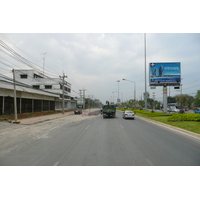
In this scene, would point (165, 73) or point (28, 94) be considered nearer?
point (28, 94)

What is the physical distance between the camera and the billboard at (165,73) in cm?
3303

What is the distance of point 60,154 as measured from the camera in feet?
20.8

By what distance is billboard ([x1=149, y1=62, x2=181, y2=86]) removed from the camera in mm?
33031

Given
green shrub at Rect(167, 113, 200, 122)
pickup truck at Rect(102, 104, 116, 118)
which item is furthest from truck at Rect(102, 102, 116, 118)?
green shrub at Rect(167, 113, 200, 122)

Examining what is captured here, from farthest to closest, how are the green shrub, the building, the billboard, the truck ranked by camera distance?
the billboard, the truck, the building, the green shrub

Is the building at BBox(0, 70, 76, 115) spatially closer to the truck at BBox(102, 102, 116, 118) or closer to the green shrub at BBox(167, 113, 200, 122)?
the truck at BBox(102, 102, 116, 118)

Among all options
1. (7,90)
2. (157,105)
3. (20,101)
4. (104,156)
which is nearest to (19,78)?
(20,101)

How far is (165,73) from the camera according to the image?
33.2m

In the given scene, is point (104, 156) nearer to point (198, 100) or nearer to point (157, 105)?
point (198, 100)

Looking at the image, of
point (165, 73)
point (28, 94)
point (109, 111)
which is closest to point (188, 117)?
point (109, 111)

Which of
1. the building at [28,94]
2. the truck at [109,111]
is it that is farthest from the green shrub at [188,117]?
the building at [28,94]

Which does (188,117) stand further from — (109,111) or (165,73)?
(165,73)

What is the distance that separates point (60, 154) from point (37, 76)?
51.4 m

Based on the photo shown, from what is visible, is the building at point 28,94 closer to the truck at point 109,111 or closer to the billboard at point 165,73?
the truck at point 109,111
